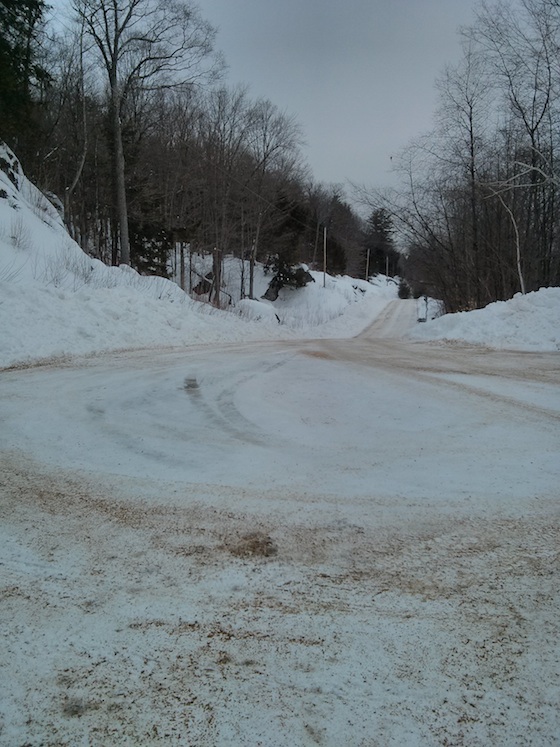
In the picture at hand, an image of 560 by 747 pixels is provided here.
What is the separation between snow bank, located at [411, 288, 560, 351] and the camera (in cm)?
1000

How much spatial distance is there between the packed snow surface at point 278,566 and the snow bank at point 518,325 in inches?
229

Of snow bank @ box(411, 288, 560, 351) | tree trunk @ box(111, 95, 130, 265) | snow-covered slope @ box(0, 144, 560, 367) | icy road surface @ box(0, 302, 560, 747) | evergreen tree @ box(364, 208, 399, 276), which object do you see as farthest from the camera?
evergreen tree @ box(364, 208, 399, 276)

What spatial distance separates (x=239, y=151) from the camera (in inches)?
1138

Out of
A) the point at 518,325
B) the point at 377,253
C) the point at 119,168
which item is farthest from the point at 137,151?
the point at 377,253

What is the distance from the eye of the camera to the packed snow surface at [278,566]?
129 cm

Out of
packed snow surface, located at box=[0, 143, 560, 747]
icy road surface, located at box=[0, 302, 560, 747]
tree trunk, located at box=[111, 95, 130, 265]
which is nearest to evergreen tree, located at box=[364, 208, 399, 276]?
tree trunk, located at box=[111, 95, 130, 265]

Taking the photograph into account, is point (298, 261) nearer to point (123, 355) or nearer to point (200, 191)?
point (200, 191)

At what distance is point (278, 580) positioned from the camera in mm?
1827

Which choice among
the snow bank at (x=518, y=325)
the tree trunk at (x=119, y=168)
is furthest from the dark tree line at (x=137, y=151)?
the snow bank at (x=518, y=325)

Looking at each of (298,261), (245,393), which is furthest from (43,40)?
(245,393)

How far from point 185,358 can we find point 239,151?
26088 millimetres

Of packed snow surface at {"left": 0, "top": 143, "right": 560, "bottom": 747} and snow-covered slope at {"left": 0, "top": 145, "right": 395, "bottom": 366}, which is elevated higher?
snow-covered slope at {"left": 0, "top": 145, "right": 395, "bottom": 366}

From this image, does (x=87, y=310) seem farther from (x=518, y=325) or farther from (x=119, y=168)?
(x=119, y=168)

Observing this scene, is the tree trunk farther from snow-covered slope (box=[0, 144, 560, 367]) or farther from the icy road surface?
the icy road surface
